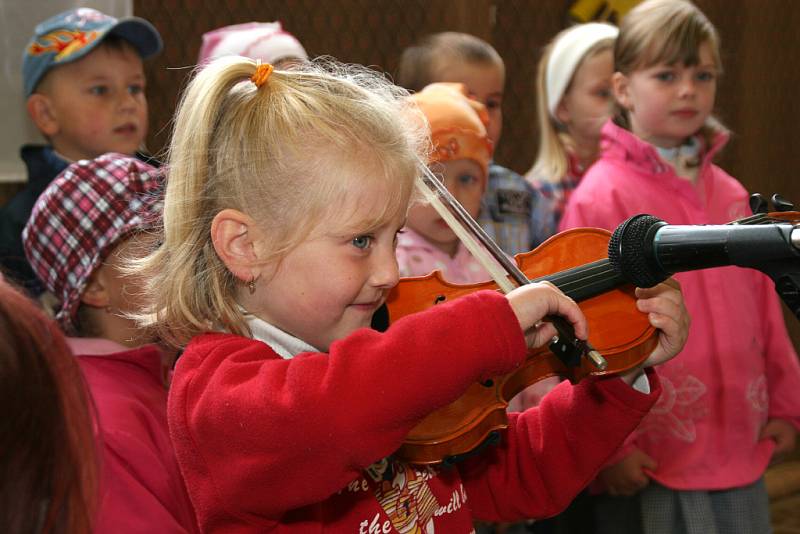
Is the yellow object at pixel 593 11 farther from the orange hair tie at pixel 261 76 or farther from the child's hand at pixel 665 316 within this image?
the orange hair tie at pixel 261 76

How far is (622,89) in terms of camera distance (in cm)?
241

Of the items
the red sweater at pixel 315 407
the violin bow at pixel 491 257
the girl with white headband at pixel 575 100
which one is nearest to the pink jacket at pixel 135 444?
the red sweater at pixel 315 407

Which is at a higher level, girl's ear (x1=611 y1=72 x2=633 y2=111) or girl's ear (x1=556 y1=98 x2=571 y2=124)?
girl's ear (x1=611 y1=72 x2=633 y2=111)

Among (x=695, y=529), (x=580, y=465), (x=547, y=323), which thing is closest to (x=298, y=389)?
(x=547, y=323)

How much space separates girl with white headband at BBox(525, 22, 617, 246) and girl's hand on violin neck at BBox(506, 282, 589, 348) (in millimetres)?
1753

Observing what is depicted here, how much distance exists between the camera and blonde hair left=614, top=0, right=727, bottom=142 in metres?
2.33

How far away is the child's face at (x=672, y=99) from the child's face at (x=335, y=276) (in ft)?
4.22

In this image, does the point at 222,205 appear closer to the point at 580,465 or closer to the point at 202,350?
the point at 202,350

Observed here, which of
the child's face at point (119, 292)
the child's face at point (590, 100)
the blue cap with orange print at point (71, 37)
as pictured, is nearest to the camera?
the child's face at point (119, 292)

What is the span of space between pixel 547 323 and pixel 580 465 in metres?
0.25

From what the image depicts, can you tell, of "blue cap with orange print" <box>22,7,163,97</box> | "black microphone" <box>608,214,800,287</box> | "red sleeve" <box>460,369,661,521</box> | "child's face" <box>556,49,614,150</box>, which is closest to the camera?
"black microphone" <box>608,214,800,287</box>

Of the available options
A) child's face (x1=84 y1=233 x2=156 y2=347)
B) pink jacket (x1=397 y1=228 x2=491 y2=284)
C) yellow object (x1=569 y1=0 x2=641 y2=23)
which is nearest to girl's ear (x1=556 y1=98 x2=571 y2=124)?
pink jacket (x1=397 y1=228 x2=491 y2=284)

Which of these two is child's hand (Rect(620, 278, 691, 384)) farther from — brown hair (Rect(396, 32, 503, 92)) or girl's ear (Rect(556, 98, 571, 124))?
girl's ear (Rect(556, 98, 571, 124))

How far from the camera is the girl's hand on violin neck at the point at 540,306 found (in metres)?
1.12
